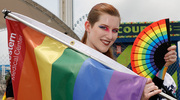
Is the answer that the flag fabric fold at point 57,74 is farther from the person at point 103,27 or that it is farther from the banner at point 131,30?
the banner at point 131,30

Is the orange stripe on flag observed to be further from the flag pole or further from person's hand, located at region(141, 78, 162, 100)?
person's hand, located at region(141, 78, 162, 100)

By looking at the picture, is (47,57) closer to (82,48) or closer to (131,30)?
(82,48)

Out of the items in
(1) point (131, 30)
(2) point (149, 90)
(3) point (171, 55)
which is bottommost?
(2) point (149, 90)

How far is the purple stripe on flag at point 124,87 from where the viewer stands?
2.81ft

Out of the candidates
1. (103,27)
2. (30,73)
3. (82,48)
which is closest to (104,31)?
(103,27)

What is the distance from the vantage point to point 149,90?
843 millimetres

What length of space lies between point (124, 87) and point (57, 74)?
1.28ft

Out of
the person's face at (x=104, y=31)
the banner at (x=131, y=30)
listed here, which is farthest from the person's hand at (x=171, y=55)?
the banner at (x=131, y=30)

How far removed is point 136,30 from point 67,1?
2.55 meters

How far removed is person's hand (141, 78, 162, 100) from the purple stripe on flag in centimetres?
2

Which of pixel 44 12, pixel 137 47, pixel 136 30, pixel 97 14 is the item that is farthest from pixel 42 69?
pixel 136 30

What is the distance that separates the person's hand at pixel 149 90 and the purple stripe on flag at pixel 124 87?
0.9 inches

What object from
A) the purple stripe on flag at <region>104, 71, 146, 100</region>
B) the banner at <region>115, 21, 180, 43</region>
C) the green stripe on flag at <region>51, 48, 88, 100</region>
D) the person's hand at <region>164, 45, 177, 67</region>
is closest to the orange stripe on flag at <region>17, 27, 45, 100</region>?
the green stripe on flag at <region>51, 48, 88, 100</region>

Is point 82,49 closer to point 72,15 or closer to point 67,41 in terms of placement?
point 67,41
